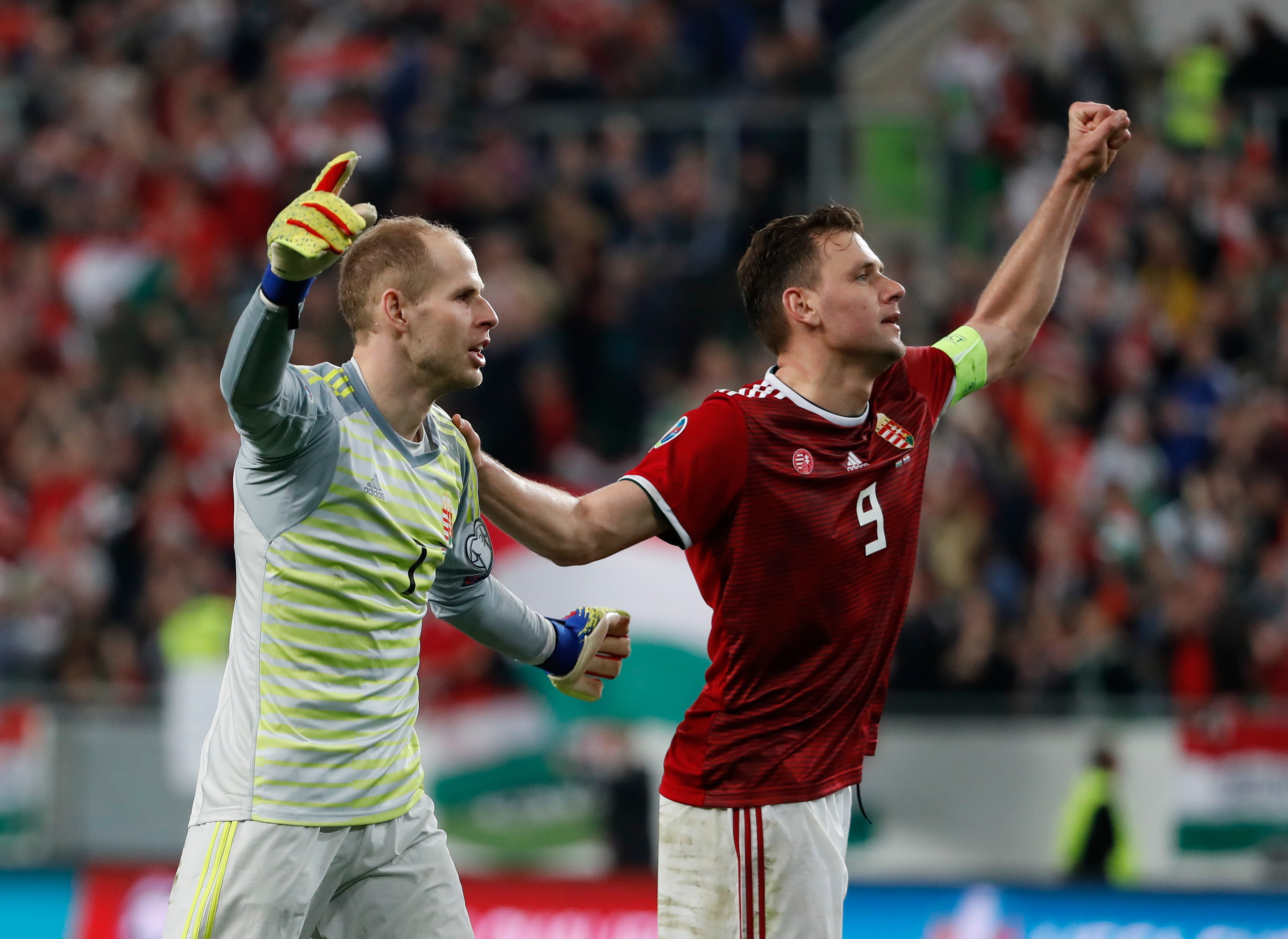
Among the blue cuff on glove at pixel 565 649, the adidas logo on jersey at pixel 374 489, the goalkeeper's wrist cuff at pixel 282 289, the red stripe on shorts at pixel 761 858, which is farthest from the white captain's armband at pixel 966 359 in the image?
the goalkeeper's wrist cuff at pixel 282 289

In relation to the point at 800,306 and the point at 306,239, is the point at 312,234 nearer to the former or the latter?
the point at 306,239

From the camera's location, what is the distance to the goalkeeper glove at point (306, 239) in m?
3.88

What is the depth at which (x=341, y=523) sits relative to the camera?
14.4 ft

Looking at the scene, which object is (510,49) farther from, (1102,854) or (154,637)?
(1102,854)

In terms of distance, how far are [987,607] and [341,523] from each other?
21.8 feet

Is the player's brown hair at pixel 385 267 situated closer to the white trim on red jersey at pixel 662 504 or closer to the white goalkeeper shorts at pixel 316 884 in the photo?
the white trim on red jersey at pixel 662 504

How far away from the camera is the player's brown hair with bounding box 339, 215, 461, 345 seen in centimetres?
461

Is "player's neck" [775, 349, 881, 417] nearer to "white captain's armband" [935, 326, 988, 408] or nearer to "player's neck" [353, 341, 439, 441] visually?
"white captain's armband" [935, 326, 988, 408]

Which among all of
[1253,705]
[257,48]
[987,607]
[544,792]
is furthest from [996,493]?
[257,48]

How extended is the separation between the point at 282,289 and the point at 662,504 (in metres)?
1.23

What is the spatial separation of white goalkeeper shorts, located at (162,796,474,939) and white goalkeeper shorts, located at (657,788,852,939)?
23.5 inches

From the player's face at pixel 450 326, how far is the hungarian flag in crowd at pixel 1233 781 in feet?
20.2

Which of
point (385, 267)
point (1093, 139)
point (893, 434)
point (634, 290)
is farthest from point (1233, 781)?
point (385, 267)

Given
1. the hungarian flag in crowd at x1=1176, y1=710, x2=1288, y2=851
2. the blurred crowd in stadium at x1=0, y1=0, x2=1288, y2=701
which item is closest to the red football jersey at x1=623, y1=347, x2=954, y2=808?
the hungarian flag in crowd at x1=1176, y1=710, x2=1288, y2=851
